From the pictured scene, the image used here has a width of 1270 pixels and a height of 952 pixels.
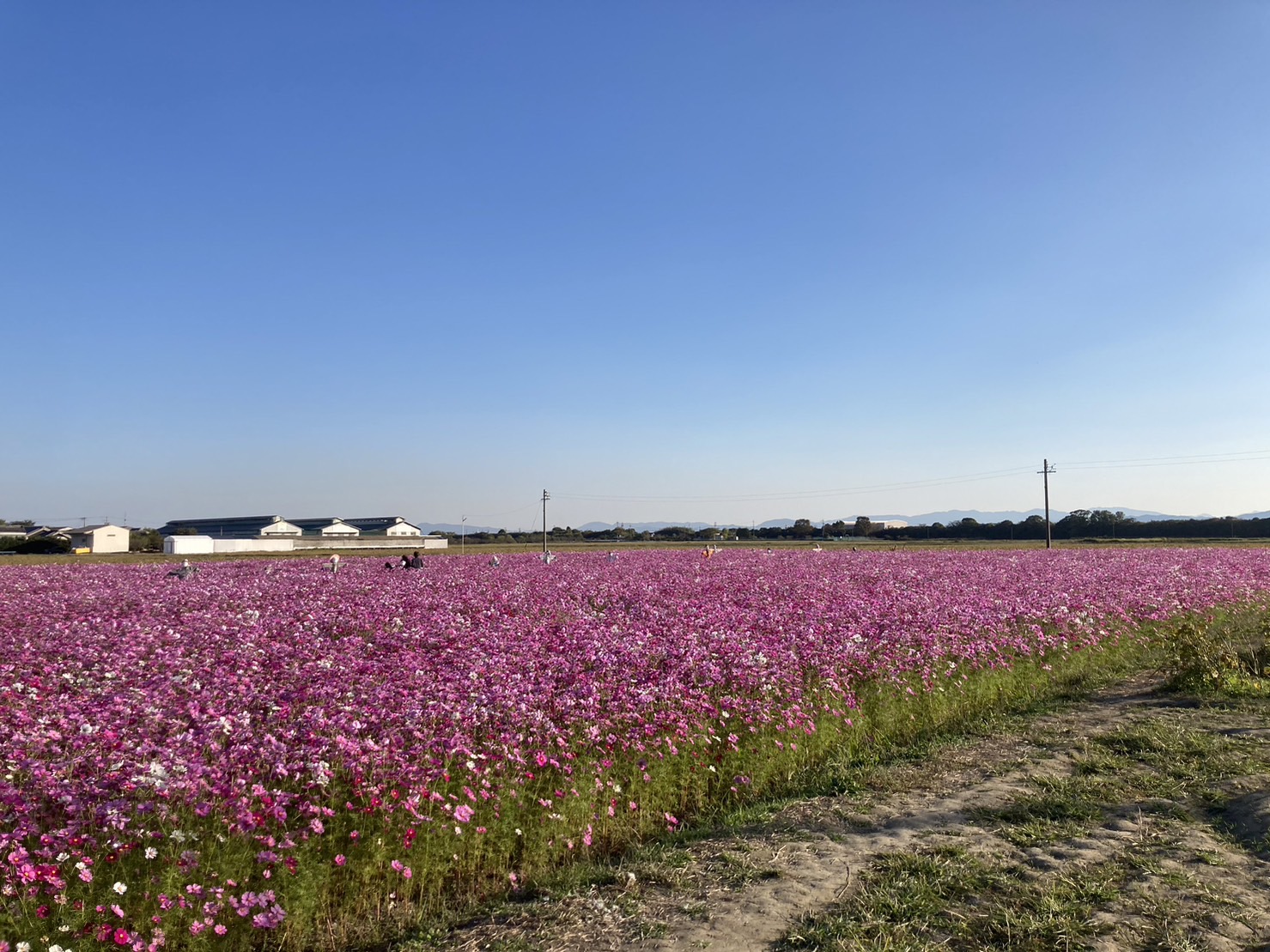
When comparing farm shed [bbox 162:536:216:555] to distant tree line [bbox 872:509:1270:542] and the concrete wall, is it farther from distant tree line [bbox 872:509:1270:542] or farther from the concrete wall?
distant tree line [bbox 872:509:1270:542]

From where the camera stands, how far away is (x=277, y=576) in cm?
2348

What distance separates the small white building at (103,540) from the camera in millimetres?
73250

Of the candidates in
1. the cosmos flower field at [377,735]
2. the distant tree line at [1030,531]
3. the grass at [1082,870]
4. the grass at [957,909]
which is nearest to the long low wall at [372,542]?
the distant tree line at [1030,531]

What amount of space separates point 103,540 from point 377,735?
283 ft

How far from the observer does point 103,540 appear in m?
73.8

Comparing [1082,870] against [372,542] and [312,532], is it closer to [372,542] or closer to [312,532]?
[372,542]

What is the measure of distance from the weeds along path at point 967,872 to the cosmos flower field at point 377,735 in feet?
2.54

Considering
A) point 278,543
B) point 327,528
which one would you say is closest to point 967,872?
point 278,543

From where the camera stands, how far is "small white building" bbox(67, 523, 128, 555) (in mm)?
73250

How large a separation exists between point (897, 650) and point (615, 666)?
14.2 feet

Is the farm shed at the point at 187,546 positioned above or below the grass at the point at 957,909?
above

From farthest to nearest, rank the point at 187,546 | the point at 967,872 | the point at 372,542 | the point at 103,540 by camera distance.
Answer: the point at 372,542 < the point at 103,540 < the point at 187,546 < the point at 967,872

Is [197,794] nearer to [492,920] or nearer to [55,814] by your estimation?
[55,814]

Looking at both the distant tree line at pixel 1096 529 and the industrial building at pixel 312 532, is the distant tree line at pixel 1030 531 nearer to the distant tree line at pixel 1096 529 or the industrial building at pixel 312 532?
the distant tree line at pixel 1096 529
